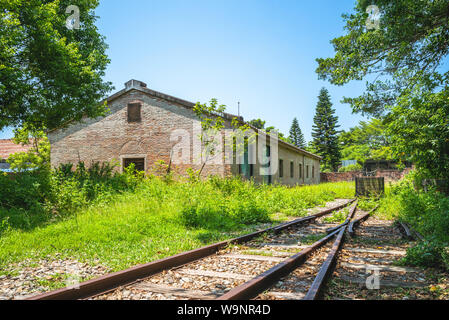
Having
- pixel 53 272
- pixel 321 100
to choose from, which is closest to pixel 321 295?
pixel 53 272

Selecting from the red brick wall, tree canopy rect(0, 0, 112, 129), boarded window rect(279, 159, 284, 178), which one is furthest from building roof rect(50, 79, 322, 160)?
boarded window rect(279, 159, 284, 178)

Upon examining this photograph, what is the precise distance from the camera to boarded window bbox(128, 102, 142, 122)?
16.4 m

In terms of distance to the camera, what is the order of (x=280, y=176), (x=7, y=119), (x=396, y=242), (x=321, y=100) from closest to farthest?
(x=396, y=242)
(x=7, y=119)
(x=280, y=176)
(x=321, y=100)

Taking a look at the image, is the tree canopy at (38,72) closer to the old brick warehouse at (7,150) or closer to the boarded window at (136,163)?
the boarded window at (136,163)

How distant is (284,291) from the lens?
3.11 m

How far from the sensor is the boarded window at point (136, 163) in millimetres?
16188

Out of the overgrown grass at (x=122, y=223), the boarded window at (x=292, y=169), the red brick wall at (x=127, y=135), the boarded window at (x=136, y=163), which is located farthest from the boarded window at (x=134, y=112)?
the boarded window at (x=292, y=169)

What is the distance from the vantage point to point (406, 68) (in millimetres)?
8406

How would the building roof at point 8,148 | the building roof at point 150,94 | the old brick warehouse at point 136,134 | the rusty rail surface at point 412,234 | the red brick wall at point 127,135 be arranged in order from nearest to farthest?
the rusty rail surface at point 412,234
the building roof at point 150,94
the old brick warehouse at point 136,134
the red brick wall at point 127,135
the building roof at point 8,148

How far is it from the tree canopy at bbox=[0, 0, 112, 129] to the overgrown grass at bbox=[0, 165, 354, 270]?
12.0 feet

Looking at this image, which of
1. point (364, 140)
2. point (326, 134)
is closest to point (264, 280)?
point (326, 134)
